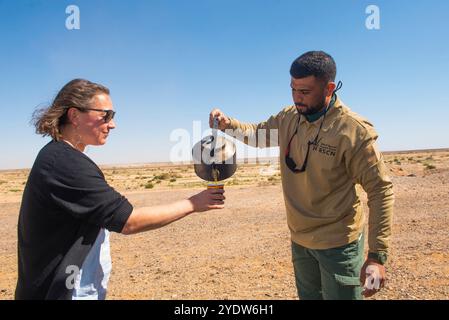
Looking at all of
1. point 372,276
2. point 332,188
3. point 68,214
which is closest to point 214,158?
point 332,188

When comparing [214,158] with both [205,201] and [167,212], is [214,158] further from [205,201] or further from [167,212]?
[167,212]

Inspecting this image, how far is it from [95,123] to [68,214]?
2.00ft

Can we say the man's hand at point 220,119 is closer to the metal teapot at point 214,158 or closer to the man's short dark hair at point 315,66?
the metal teapot at point 214,158

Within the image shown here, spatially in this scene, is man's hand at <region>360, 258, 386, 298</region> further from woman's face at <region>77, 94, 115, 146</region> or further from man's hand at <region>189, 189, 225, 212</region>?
woman's face at <region>77, 94, 115, 146</region>

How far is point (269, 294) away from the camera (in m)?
5.22

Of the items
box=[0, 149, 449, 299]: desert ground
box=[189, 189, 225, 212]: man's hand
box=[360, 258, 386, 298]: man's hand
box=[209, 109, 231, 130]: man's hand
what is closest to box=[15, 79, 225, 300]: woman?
box=[189, 189, 225, 212]: man's hand

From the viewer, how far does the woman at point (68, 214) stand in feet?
6.50

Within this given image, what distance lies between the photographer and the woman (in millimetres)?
1982

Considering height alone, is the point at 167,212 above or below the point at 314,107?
below

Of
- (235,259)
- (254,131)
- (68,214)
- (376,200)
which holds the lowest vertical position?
(235,259)

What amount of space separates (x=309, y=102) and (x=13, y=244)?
899 centimetres

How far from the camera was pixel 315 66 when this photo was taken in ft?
8.83

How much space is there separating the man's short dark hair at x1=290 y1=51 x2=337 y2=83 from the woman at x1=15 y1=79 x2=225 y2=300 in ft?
4.44

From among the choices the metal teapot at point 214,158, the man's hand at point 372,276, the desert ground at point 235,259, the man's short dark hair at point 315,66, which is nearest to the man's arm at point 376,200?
the man's hand at point 372,276
